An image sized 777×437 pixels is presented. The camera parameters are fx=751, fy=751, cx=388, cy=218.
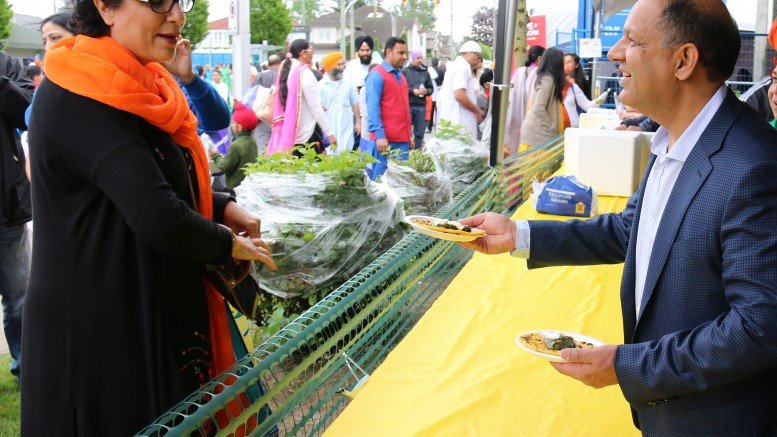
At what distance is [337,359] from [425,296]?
1184 millimetres

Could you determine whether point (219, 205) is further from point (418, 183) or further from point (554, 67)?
point (554, 67)

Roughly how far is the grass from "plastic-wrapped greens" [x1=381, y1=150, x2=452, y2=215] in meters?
2.81

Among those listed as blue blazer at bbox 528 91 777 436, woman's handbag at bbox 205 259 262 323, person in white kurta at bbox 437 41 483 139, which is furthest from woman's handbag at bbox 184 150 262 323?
person in white kurta at bbox 437 41 483 139

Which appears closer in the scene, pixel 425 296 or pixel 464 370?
pixel 464 370

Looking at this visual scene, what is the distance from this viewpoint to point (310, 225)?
13.1ft

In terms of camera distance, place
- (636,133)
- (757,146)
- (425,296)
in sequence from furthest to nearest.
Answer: (636,133) < (425,296) < (757,146)

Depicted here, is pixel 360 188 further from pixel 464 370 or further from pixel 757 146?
pixel 757 146

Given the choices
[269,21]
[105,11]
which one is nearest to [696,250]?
[105,11]

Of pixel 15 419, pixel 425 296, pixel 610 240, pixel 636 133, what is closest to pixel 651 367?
pixel 610 240

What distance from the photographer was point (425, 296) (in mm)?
3602

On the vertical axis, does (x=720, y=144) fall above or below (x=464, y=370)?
above

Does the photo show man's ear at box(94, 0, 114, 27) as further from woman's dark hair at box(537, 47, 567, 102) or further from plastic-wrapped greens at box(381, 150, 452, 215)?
woman's dark hair at box(537, 47, 567, 102)

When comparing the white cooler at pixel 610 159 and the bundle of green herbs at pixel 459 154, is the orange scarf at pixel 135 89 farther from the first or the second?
the bundle of green herbs at pixel 459 154

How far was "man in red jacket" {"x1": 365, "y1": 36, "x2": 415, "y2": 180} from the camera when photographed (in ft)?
27.7
